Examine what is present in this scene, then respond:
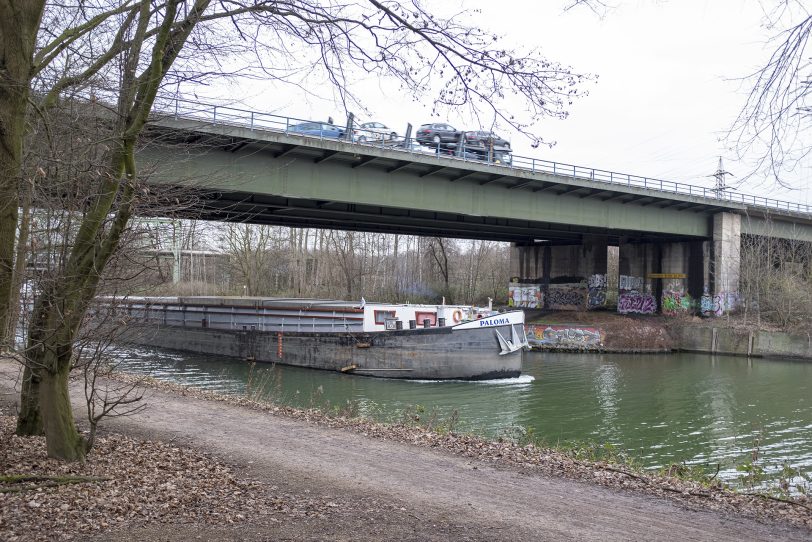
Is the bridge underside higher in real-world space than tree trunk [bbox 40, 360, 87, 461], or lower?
higher

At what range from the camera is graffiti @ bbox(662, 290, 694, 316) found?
46.2m

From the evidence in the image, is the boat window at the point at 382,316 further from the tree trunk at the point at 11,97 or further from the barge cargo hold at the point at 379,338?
the tree trunk at the point at 11,97

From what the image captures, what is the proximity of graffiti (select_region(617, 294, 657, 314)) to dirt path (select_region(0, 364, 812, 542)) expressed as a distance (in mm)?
41256

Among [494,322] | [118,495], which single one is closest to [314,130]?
[494,322]

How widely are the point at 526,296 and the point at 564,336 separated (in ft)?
34.0

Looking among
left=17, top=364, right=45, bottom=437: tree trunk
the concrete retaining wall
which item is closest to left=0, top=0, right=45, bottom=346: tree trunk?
left=17, top=364, right=45, bottom=437: tree trunk

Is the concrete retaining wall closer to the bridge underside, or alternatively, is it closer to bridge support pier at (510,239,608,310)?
the bridge underside

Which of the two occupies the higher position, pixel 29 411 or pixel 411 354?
pixel 29 411

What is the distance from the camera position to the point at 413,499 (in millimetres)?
7328

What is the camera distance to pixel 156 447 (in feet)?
29.5

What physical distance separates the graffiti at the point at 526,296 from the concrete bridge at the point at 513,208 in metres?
0.08

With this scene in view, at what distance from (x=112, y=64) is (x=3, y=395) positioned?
24.4 feet

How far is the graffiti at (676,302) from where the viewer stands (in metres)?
46.2

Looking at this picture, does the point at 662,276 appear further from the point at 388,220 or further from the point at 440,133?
the point at 440,133
